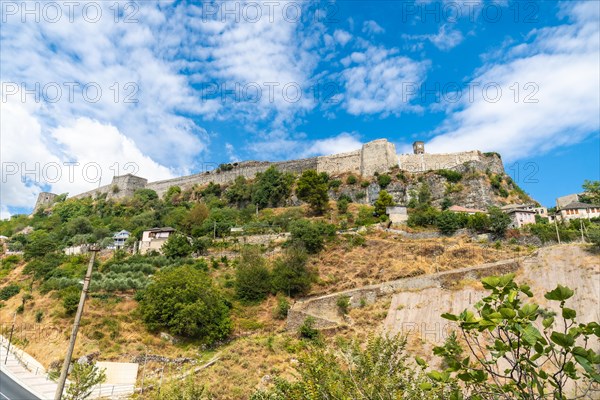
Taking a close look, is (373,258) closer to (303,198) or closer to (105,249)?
(303,198)

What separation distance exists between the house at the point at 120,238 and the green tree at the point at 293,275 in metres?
24.7

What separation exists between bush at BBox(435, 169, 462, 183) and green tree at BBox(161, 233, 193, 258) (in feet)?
102

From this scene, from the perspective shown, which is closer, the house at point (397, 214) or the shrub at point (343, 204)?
the house at point (397, 214)

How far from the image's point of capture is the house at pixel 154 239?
4138 centimetres

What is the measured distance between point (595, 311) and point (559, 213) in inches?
1171

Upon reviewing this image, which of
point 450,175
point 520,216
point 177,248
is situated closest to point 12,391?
point 177,248

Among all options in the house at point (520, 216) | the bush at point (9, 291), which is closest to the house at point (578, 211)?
the house at point (520, 216)

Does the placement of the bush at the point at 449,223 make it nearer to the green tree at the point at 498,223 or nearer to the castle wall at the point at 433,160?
the green tree at the point at 498,223

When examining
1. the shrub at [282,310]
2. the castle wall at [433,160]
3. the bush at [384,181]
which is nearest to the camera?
the shrub at [282,310]

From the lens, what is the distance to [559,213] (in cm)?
4453

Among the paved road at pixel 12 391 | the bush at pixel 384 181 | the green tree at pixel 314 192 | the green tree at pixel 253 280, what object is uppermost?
the bush at pixel 384 181

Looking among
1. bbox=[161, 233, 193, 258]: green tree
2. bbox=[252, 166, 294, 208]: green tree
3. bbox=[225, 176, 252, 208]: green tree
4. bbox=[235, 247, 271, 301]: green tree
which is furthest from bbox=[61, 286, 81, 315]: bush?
bbox=[225, 176, 252, 208]: green tree

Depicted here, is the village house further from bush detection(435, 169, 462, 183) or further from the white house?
bush detection(435, 169, 462, 183)

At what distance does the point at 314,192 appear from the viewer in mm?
44281
